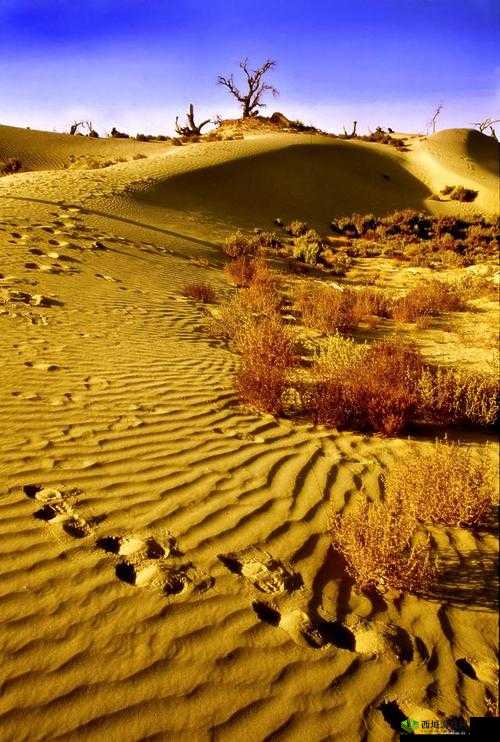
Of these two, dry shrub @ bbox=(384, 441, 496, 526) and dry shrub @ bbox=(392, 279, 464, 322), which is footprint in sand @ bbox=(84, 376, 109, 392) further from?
dry shrub @ bbox=(392, 279, 464, 322)

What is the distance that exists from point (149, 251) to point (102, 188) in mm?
7752

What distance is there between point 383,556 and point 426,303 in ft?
27.0

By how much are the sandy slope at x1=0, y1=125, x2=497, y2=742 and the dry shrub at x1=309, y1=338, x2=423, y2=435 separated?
239 millimetres

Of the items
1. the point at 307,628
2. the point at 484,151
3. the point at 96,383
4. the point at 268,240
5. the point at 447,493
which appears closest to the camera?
the point at 307,628

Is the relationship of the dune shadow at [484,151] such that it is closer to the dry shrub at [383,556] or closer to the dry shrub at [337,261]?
the dry shrub at [337,261]

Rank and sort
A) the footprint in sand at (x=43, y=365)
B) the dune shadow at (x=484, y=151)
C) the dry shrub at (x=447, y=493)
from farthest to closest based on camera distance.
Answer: the dune shadow at (x=484, y=151)
the footprint in sand at (x=43, y=365)
the dry shrub at (x=447, y=493)

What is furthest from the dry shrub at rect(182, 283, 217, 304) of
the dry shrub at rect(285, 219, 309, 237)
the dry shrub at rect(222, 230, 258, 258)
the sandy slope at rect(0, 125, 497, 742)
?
the dry shrub at rect(285, 219, 309, 237)

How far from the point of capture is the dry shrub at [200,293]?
9562 mm

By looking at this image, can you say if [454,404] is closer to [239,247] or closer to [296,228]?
[239,247]

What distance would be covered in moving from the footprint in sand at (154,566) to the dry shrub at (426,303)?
301 inches

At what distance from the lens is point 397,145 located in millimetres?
39750

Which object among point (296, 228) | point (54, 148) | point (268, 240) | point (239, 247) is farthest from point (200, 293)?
point (54, 148)

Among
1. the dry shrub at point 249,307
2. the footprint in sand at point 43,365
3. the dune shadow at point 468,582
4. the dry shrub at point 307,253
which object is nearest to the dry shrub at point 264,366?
the dry shrub at point 249,307

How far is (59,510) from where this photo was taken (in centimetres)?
316
